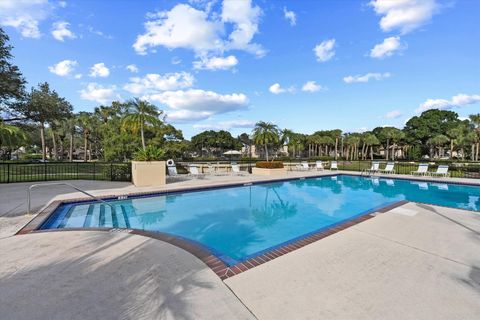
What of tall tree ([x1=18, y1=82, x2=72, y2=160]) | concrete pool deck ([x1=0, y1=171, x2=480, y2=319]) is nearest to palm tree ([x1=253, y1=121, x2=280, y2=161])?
tall tree ([x1=18, y1=82, x2=72, y2=160])

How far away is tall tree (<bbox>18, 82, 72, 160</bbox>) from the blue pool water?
9.49m

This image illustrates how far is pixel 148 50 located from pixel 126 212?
10852mm

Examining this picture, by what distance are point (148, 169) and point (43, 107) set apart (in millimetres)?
8337

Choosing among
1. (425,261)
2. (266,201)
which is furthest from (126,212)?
(425,261)

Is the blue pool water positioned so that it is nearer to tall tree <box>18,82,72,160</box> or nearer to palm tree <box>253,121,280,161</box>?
tall tree <box>18,82,72,160</box>

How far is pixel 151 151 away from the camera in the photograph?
34.4 feet

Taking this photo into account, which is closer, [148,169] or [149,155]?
[148,169]

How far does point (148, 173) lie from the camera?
10.2m

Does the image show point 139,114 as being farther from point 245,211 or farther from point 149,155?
point 245,211

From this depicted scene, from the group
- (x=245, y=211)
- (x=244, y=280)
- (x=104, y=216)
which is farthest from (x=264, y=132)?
(x=244, y=280)

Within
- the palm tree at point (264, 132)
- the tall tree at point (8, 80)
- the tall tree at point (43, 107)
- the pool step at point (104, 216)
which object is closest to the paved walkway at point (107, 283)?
the pool step at point (104, 216)

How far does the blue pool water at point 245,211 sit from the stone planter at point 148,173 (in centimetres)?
167

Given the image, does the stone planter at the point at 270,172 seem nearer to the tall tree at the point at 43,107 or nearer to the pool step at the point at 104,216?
the pool step at the point at 104,216

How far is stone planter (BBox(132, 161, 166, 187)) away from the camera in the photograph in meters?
10.0
